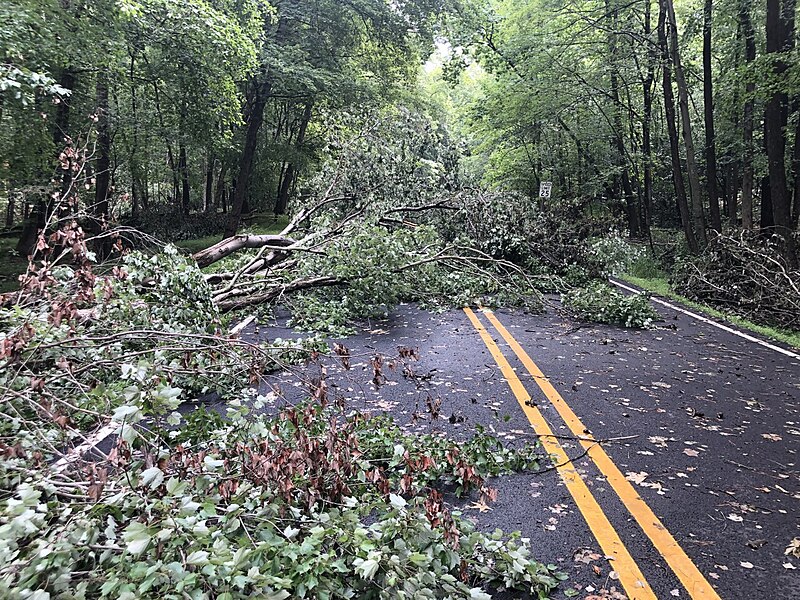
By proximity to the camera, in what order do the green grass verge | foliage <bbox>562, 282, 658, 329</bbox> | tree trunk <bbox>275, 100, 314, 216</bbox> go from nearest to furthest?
1. the green grass verge
2. foliage <bbox>562, 282, 658, 329</bbox>
3. tree trunk <bbox>275, 100, 314, 216</bbox>

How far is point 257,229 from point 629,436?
2410 centimetres

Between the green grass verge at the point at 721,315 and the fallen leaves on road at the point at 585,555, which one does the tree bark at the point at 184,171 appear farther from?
the fallen leaves on road at the point at 585,555

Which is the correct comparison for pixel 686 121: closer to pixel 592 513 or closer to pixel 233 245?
pixel 233 245

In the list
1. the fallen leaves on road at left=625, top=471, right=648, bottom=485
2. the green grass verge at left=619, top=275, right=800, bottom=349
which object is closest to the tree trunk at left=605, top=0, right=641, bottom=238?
the green grass verge at left=619, top=275, right=800, bottom=349

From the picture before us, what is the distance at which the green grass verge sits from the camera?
8.30 m

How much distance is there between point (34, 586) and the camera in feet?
6.13

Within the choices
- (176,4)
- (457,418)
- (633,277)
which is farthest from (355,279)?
(633,277)

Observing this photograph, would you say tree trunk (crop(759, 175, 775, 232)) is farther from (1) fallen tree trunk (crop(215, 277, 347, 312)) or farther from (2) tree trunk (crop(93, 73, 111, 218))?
(2) tree trunk (crop(93, 73, 111, 218))

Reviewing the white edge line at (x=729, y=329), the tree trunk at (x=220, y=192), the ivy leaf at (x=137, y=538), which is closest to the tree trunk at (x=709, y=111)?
the white edge line at (x=729, y=329)

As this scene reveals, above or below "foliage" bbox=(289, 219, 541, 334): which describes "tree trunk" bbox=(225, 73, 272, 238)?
above

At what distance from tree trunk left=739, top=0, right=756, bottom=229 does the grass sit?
1693cm

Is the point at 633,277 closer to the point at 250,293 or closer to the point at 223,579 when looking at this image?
the point at 250,293

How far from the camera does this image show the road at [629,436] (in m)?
2.88

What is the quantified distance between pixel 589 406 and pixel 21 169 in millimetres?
13701
